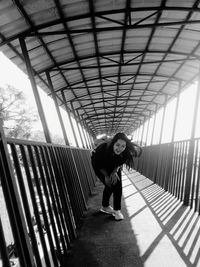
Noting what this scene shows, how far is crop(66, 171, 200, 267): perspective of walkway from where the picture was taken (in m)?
3.01

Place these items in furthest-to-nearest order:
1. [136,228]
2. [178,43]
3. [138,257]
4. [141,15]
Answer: [178,43]
[141,15]
[136,228]
[138,257]

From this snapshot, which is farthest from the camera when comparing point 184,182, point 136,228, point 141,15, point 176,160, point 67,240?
point 141,15

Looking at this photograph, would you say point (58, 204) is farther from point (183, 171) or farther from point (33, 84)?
point (33, 84)

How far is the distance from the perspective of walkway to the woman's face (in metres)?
1.34

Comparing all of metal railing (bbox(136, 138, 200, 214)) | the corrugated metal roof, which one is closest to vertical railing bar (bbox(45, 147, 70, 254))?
metal railing (bbox(136, 138, 200, 214))

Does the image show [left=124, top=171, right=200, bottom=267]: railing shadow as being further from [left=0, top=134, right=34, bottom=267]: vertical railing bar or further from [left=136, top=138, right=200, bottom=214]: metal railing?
[left=0, top=134, right=34, bottom=267]: vertical railing bar

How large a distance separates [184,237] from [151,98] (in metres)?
14.5

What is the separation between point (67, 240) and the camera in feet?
11.1

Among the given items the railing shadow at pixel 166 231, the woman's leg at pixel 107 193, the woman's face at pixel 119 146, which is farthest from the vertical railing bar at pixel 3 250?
the woman's leg at pixel 107 193

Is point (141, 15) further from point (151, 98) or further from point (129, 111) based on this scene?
point (129, 111)

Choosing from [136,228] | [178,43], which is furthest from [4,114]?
[136,228]

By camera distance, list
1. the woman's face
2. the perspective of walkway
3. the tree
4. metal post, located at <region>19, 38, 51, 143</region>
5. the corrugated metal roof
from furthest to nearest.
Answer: the tree, metal post, located at <region>19, 38, 51, 143</region>, the corrugated metal roof, the woman's face, the perspective of walkway

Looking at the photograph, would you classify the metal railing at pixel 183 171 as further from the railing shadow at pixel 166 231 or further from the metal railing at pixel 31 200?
the metal railing at pixel 31 200

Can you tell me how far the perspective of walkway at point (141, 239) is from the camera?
9.87ft
